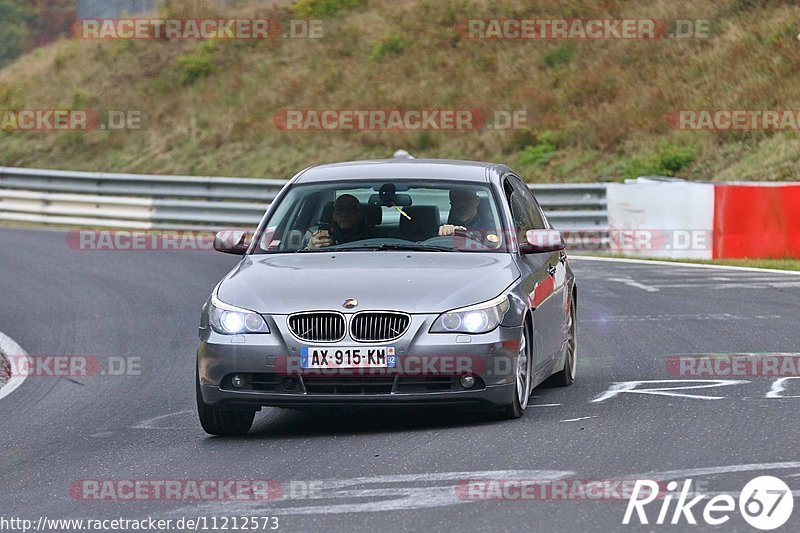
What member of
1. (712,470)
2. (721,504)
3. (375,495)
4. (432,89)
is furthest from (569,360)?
(432,89)

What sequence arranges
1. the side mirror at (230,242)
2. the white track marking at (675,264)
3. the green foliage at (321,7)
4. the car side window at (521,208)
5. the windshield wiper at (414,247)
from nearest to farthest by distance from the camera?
the windshield wiper at (414,247)
the side mirror at (230,242)
the car side window at (521,208)
the white track marking at (675,264)
the green foliage at (321,7)

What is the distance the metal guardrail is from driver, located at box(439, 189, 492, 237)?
16.8 meters

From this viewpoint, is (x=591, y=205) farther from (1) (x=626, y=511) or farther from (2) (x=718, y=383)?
(1) (x=626, y=511)

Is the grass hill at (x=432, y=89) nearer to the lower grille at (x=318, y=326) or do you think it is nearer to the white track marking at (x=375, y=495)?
the lower grille at (x=318, y=326)

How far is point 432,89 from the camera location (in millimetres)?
38656

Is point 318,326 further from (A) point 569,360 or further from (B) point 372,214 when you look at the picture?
(A) point 569,360

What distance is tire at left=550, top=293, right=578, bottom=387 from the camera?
419 inches

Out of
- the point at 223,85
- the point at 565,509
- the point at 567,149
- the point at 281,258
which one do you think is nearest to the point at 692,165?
the point at 567,149

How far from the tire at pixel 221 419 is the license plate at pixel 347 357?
702 mm

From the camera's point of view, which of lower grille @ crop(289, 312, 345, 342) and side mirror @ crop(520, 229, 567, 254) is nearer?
lower grille @ crop(289, 312, 345, 342)

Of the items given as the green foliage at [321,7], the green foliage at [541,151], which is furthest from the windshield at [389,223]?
the green foliage at [321,7]

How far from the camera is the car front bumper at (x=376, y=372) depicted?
8.41 metres

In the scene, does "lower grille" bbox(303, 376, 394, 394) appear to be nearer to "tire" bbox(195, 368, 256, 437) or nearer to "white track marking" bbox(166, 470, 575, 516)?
"tire" bbox(195, 368, 256, 437)

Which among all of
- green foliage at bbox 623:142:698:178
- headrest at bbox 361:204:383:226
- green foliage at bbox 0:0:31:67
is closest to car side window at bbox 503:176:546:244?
headrest at bbox 361:204:383:226
